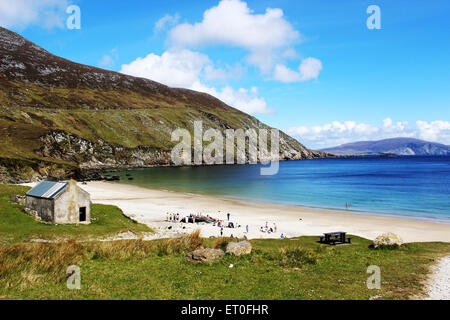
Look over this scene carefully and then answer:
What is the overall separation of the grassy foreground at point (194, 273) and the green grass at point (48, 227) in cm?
761

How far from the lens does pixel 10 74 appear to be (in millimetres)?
199125

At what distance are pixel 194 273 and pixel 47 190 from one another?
23.9 meters

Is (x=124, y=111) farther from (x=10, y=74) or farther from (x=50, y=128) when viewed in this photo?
(x=10, y=74)

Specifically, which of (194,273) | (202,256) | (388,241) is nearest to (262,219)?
(388,241)

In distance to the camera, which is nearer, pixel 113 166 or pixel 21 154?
pixel 21 154

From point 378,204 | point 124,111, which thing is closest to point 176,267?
point 378,204

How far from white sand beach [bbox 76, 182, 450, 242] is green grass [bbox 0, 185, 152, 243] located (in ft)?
16.5

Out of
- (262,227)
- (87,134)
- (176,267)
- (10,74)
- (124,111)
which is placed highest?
A: (10,74)

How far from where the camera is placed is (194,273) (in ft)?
56.2

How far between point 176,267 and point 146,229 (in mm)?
18139

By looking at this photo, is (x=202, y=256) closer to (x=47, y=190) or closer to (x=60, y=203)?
(x=60, y=203)

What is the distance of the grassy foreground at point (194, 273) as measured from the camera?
46.2 ft

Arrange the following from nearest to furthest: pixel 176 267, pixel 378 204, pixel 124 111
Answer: pixel 176 267 → pixel 378 204 → pixel 124 111

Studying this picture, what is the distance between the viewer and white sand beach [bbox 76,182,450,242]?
39062 millimetres
